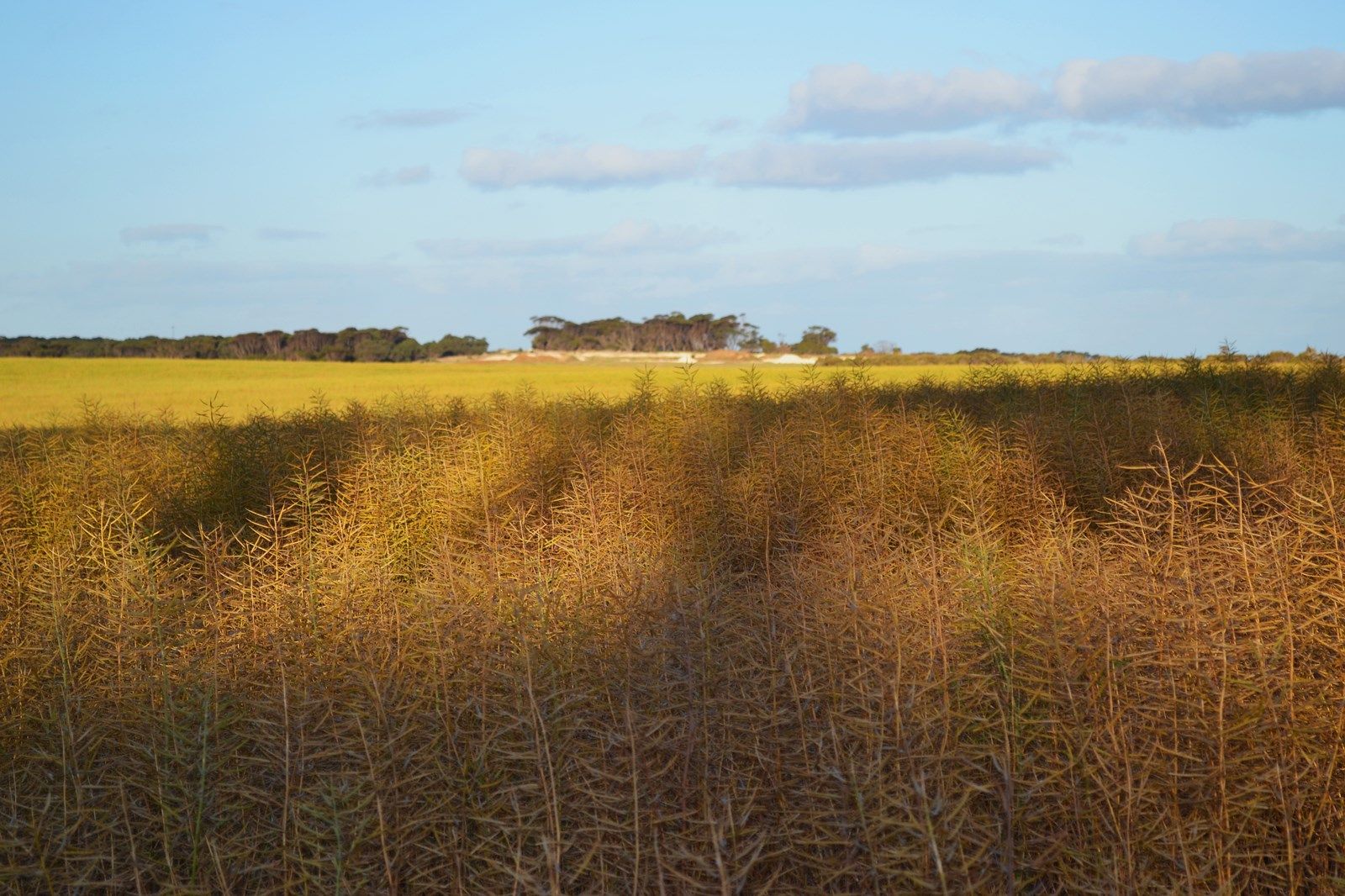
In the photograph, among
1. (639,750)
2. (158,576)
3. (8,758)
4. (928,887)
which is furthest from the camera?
(158,576)

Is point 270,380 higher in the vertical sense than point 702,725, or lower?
higher

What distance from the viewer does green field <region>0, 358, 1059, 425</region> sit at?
119ft

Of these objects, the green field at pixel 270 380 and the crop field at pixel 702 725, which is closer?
the crop field at pixel 702 725

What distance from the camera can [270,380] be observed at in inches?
2048

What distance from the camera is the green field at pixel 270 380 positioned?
36188 millimetres

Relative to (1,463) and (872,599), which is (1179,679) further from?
(1,463)

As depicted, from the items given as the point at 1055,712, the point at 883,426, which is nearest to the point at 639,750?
the point at 1055,712

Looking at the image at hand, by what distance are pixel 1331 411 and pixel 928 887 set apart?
1837 cm

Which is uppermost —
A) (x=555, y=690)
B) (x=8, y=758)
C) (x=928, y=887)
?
(x=555, y=690)

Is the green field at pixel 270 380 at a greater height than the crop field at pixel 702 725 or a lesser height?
greater

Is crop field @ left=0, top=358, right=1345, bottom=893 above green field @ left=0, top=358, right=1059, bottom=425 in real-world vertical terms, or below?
below

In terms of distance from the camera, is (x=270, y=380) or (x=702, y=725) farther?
(x=270, y=380)

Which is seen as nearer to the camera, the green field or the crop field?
the crop field

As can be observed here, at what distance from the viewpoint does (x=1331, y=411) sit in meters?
19.4
